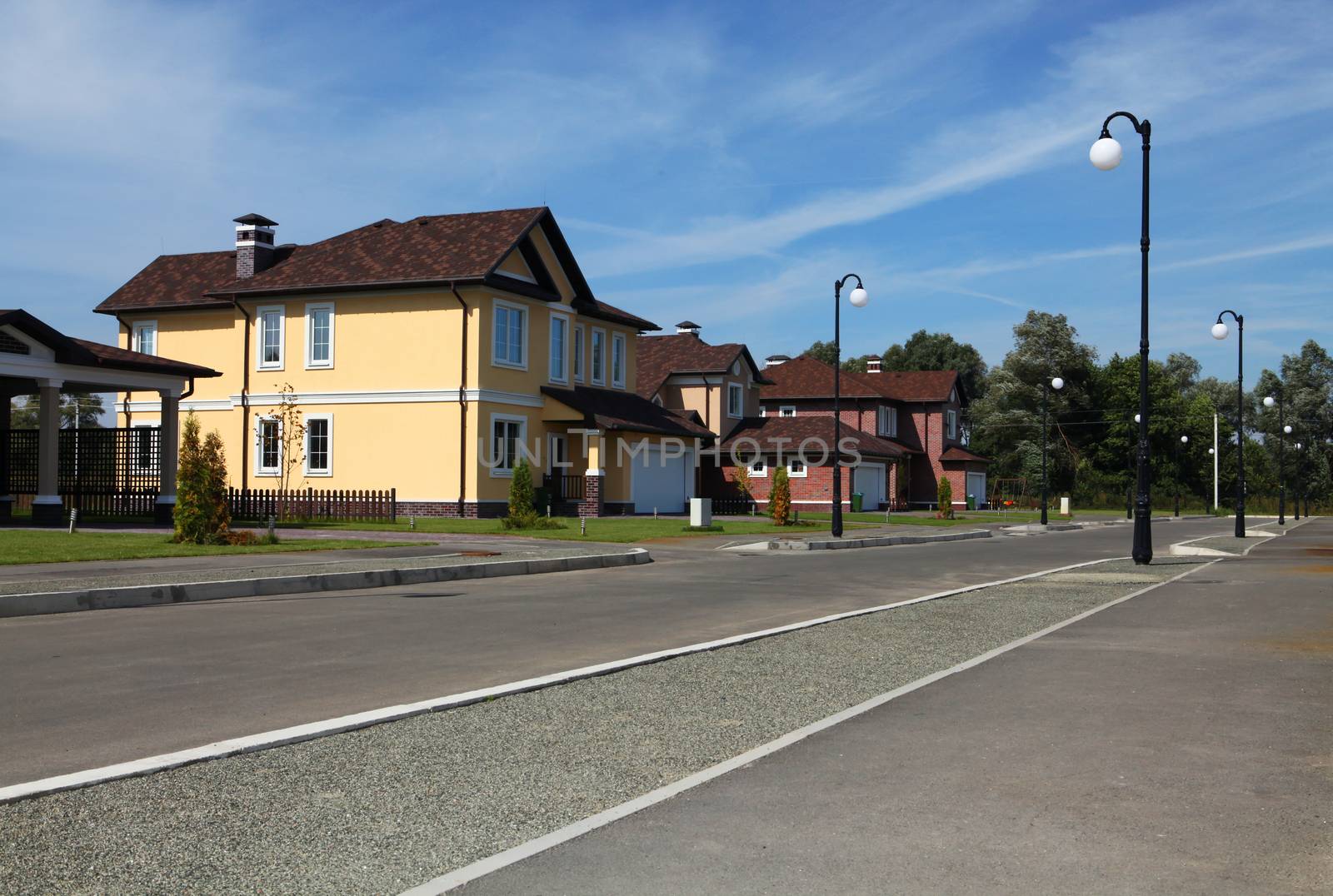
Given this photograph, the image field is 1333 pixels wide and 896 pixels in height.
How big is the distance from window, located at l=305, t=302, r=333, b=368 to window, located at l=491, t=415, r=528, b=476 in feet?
20.2

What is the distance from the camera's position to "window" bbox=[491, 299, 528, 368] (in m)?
38.7

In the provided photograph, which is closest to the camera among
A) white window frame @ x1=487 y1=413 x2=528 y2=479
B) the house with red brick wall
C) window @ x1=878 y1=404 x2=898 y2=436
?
white window frame @ x1=487 y1=413 x2=528 y2=479

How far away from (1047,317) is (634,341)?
54562 millimetres

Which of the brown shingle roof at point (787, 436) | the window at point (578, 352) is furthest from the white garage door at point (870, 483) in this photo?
the window at point (578, 352)

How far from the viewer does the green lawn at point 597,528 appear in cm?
2994

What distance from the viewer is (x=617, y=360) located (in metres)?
47.1

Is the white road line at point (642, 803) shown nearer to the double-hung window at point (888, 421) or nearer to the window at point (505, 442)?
the window at point (505, 442)

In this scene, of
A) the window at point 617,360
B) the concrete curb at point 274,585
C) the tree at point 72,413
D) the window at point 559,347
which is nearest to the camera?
the concrete curb at point 274,585

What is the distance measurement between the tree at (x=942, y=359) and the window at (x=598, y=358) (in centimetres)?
8272

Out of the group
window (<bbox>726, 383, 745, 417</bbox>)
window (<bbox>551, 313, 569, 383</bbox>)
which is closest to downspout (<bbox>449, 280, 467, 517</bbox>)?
window (<bbox>551, 313, 569, 383</bbox>)

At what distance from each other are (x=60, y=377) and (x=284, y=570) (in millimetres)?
13346

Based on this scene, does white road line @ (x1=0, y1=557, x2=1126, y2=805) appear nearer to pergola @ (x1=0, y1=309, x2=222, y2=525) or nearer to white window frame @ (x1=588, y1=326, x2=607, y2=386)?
pergola @ (x1=0, y1=309, x2=222, y2=525)

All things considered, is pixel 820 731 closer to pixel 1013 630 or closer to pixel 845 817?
pixel 845 817

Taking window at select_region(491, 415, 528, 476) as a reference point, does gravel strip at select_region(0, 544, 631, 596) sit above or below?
below
